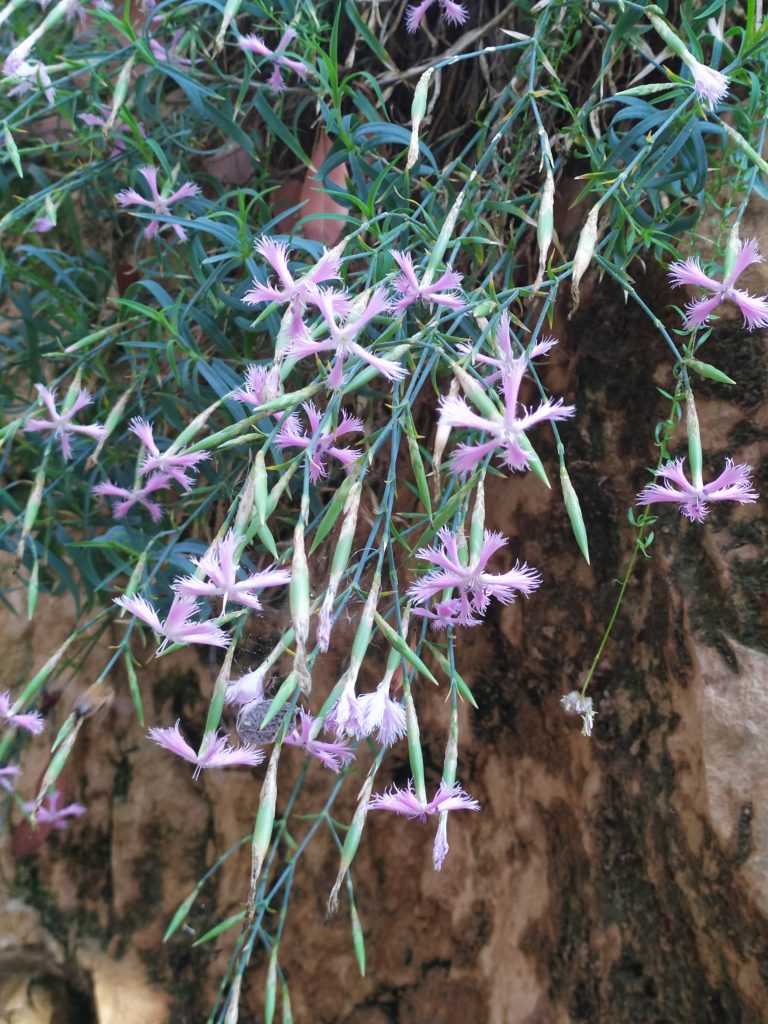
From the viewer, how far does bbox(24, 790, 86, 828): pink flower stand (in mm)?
1071

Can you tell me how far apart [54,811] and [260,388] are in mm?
744

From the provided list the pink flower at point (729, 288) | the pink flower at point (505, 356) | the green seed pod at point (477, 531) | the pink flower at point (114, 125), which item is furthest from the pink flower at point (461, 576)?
the pink flower at point (114, 125)

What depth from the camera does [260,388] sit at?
60 cm

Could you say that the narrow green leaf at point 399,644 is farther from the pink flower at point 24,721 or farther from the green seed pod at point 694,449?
the pink flower at point 24,721

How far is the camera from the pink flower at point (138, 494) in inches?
31.4

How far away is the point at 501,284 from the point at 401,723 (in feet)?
1.66

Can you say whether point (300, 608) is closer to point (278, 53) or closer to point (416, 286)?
point (416, 286)

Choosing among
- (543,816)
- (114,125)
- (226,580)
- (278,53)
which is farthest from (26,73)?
(543,816)

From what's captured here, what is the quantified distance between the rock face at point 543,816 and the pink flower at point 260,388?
401 mm

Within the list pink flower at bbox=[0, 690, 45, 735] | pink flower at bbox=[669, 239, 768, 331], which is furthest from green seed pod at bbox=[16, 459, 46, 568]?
pink flower at bbox=[669, 239, 768, 331]

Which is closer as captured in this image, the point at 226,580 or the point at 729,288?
the point at 226,580

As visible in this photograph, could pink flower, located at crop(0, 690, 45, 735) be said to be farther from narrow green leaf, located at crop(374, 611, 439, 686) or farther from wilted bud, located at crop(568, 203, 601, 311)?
wilted bud, located at crop(568, 203, 601, 311)

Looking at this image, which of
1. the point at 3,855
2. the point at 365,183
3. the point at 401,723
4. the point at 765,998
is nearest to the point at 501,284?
the point at 365,183

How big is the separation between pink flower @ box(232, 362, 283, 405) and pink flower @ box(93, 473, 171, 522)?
0.19 m
